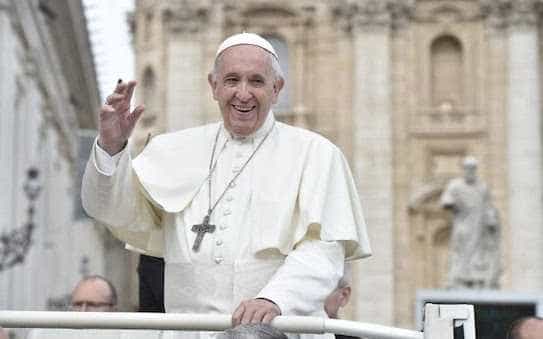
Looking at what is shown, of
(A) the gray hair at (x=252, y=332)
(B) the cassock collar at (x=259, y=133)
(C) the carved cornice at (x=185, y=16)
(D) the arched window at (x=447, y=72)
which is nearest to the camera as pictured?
(A) the gray hair at (x=252, y=332)

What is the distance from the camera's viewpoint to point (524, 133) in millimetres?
40750

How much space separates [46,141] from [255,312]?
97.1 feet

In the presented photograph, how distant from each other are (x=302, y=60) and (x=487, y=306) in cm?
2433

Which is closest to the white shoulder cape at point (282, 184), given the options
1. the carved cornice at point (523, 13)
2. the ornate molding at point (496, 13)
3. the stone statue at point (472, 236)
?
the stone statue at point (472, 236)

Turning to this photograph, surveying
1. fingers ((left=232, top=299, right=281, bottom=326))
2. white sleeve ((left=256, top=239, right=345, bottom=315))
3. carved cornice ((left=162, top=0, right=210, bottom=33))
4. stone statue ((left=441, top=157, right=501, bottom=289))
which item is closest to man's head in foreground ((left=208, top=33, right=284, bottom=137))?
white sleeve ((left=256, top=239, right=345, bottom=315))

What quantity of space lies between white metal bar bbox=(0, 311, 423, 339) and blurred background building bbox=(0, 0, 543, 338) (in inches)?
1389

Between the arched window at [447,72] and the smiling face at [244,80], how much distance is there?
3653cm

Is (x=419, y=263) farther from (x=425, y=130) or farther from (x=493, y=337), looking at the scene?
(x=493, y=337)

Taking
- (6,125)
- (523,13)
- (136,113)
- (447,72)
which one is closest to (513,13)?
(523,13)

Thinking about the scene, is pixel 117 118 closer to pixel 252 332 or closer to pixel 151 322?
pixel 151 322

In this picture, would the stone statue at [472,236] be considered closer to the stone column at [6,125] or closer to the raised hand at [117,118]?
the stone column at [6,125]

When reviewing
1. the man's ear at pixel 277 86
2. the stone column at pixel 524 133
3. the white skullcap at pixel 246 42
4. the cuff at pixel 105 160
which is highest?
the stone column at pixel 524 133

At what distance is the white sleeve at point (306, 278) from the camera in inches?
183

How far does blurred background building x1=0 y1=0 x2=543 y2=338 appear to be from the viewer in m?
40.7
